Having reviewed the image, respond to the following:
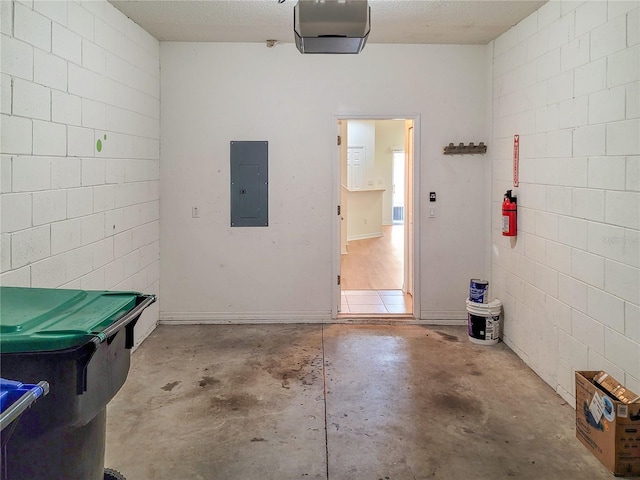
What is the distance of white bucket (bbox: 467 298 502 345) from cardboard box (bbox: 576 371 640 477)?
5.60 ft

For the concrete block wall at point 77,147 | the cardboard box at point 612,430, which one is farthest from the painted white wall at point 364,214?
the cardboard box at point 612,430

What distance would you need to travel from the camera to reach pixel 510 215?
4176 millimetres

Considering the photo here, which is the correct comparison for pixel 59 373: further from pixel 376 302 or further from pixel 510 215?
pixel 376 302

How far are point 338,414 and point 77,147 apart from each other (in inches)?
93.9

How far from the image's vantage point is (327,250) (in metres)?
5.08

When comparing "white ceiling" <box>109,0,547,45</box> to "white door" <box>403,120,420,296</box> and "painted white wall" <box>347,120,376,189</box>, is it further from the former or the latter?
"painted white wall" <box>347,120,376,189</box>

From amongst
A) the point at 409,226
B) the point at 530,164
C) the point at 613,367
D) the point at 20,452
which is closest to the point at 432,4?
the point at 530,164

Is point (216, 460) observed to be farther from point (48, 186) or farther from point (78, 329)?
point (48, 186)

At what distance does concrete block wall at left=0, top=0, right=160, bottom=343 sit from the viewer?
257cm

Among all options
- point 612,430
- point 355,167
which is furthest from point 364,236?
point 612,430

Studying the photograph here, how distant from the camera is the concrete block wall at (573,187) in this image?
2.71m

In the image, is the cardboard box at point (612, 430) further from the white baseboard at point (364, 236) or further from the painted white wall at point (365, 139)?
the painted white wall at point (365, 139)

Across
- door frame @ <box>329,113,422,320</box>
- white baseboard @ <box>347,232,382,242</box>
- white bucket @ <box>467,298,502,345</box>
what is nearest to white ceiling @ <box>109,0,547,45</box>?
door frame @ <box>329,113,422,320</box>

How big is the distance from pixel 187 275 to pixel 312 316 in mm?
1332
